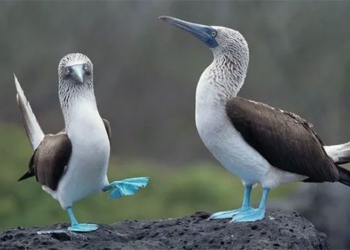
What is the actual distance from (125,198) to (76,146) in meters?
2.27

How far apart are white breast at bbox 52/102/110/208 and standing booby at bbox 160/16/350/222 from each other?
238mm

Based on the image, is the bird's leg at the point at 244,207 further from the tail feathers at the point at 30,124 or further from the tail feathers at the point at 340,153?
the tail feathers at the point at 30,124

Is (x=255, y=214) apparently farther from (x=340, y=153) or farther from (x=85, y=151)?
(x=85, y=151)

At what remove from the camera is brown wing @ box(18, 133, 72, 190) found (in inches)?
95.4

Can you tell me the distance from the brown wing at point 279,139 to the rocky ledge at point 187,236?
14 cm

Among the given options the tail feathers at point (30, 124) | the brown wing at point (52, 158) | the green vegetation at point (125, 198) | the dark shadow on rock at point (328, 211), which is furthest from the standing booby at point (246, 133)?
the green vegetation at point (125, 198)

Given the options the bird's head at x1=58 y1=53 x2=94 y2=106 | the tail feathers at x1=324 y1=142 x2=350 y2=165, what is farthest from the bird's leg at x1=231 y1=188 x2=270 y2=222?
the bird's head at x1=58 y1=53 x2=94 y2=106

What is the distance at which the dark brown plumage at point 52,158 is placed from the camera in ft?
7.95

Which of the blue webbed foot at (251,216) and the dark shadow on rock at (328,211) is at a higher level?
the blue webbed foot at (251,216)

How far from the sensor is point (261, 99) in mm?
5414

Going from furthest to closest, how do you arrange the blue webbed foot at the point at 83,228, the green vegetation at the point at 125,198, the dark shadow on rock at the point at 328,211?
the green vegetation at the point at 125,198 < the dark shadow on rock at the point at 328,211 < the blue webbed foot at the point at 83,228

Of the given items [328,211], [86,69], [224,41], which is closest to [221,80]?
[224,41]

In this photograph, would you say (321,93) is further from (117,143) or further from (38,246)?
(38,246)

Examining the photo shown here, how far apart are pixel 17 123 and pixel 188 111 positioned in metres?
0.87
